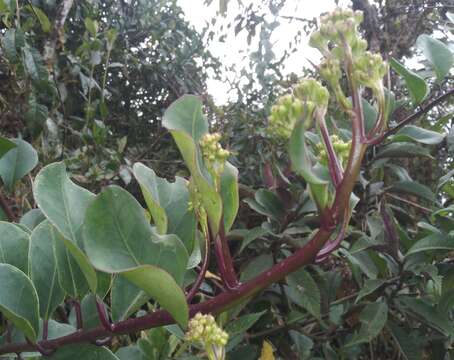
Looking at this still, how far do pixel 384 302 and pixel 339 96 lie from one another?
2.09ft

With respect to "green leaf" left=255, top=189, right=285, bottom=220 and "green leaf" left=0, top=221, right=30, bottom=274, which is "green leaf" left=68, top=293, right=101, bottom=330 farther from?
"green leaf" left=255, top=189, right=285, bottom=220

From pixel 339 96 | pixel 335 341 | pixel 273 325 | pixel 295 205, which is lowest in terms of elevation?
pixel 335 341

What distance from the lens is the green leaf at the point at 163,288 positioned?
43 centimetres

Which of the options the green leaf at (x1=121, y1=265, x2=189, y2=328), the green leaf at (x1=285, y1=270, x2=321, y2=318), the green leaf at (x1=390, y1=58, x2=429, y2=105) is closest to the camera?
the green leaf at (x1=121, y1=265, x2=189, y2=328)

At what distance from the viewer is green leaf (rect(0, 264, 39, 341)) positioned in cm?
52

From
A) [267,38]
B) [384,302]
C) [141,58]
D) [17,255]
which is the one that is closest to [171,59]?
[141,58]

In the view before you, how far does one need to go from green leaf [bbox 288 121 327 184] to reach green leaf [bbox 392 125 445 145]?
0.79 feet

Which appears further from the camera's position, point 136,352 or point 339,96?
point 136,352

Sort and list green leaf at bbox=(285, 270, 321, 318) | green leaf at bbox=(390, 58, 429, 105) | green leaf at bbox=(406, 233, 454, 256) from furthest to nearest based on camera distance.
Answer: green leaf at bbox=(285, 270, 321, 318)
green leaf at bbox=(406, 233, 454, 256)
green leaf at bbox=(390, 58, 429, 105)

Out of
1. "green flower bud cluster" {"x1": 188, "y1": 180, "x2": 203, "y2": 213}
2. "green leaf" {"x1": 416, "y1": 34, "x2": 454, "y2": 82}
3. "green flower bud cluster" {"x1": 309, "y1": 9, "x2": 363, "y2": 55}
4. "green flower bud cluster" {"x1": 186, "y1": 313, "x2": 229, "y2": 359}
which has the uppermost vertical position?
"green flower bud cluster" {"x1": 309, "y1": 9, "x2": 363, "y2": 55}

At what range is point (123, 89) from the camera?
283cm

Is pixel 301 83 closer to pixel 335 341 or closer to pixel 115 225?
pixel 115 225

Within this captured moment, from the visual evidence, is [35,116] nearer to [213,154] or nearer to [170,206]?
[170,206]

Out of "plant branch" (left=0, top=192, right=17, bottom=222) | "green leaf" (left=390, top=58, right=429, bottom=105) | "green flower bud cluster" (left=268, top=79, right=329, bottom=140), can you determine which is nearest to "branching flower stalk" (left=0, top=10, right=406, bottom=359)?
"green flower bud cluster" (left=268, top=79, right=329, bottom=140)
